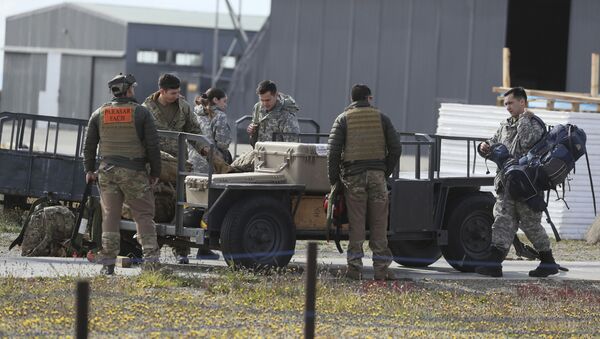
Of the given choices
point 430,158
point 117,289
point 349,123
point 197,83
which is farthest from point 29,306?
point 197,83

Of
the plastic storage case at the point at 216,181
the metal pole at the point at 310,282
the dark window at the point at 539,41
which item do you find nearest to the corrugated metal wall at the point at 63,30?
the dark window at the point at 539,41

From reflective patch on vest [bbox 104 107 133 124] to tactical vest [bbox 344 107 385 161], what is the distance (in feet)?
→ 6.72

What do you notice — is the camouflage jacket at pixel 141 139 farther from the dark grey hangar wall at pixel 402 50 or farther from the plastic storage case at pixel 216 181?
the dark grey hangar wall at pixel 402 50

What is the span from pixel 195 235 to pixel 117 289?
1.47 m

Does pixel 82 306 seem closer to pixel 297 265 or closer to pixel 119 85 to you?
pixel 119 85

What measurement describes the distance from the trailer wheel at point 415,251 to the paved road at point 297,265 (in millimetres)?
108

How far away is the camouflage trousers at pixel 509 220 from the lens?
13820 millimetres

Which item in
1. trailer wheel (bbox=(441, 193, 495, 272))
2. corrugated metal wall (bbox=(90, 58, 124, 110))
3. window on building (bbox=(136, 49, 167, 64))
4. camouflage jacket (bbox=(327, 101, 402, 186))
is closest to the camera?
camouflage jacket (bbox=(327, 101, 402, 186))

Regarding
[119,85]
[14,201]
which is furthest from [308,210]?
[14,201]

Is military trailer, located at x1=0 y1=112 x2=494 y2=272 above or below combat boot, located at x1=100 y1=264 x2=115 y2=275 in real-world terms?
above

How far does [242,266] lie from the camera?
12562 millimetres

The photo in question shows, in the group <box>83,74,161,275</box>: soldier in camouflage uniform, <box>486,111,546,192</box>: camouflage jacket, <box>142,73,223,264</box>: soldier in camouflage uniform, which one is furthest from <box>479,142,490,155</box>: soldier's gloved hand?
<box>83,74,161,275</box>: soldier in camouflage uniform

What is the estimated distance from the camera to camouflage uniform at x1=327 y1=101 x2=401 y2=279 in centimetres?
1265

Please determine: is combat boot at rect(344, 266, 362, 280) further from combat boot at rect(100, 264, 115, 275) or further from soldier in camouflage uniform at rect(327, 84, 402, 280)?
combat boot at rect(100, 264, 115, 275)
